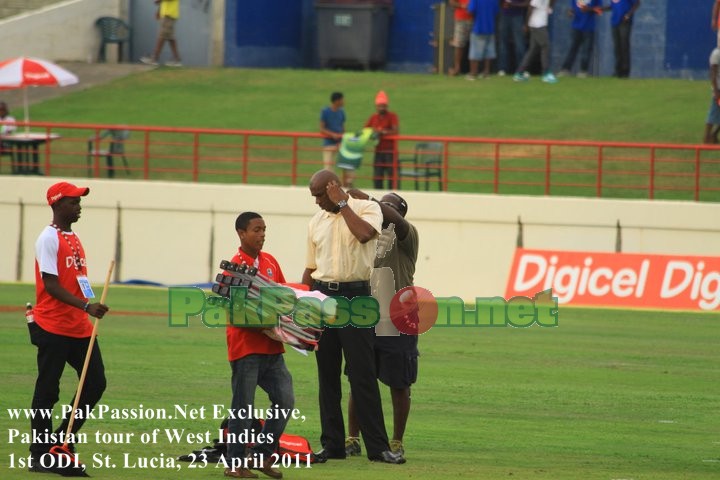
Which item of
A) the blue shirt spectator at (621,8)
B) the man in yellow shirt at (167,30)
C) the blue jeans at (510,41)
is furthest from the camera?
the man in yellow shirt at (167,30)

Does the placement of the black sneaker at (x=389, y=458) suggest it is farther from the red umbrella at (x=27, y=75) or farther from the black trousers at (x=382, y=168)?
the red umbrella at (x=27, y=75)

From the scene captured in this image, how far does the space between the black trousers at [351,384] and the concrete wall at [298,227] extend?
14736mm

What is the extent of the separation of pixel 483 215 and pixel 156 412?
13.6 m

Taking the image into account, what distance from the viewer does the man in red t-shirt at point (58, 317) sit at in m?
9.86

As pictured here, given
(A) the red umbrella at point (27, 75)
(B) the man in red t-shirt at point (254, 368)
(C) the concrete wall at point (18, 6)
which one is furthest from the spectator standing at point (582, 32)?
(B) the man in red t-shirt at point (254, 368)

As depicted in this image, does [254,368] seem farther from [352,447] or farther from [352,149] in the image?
[352,149]

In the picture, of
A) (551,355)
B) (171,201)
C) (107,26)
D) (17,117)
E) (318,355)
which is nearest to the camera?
(318,355)

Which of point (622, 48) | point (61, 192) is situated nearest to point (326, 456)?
point (61, 192)

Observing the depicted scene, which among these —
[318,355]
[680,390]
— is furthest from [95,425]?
[680,390]

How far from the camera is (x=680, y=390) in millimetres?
14891

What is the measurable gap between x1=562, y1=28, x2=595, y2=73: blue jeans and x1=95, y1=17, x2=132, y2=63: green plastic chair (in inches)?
476

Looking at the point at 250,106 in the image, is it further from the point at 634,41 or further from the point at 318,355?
the point at 318,355

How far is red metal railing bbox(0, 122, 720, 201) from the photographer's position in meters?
26.5

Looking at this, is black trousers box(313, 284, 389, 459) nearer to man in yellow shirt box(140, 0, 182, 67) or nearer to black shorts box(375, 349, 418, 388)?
black shorts box(375, 349, 418, 388)
